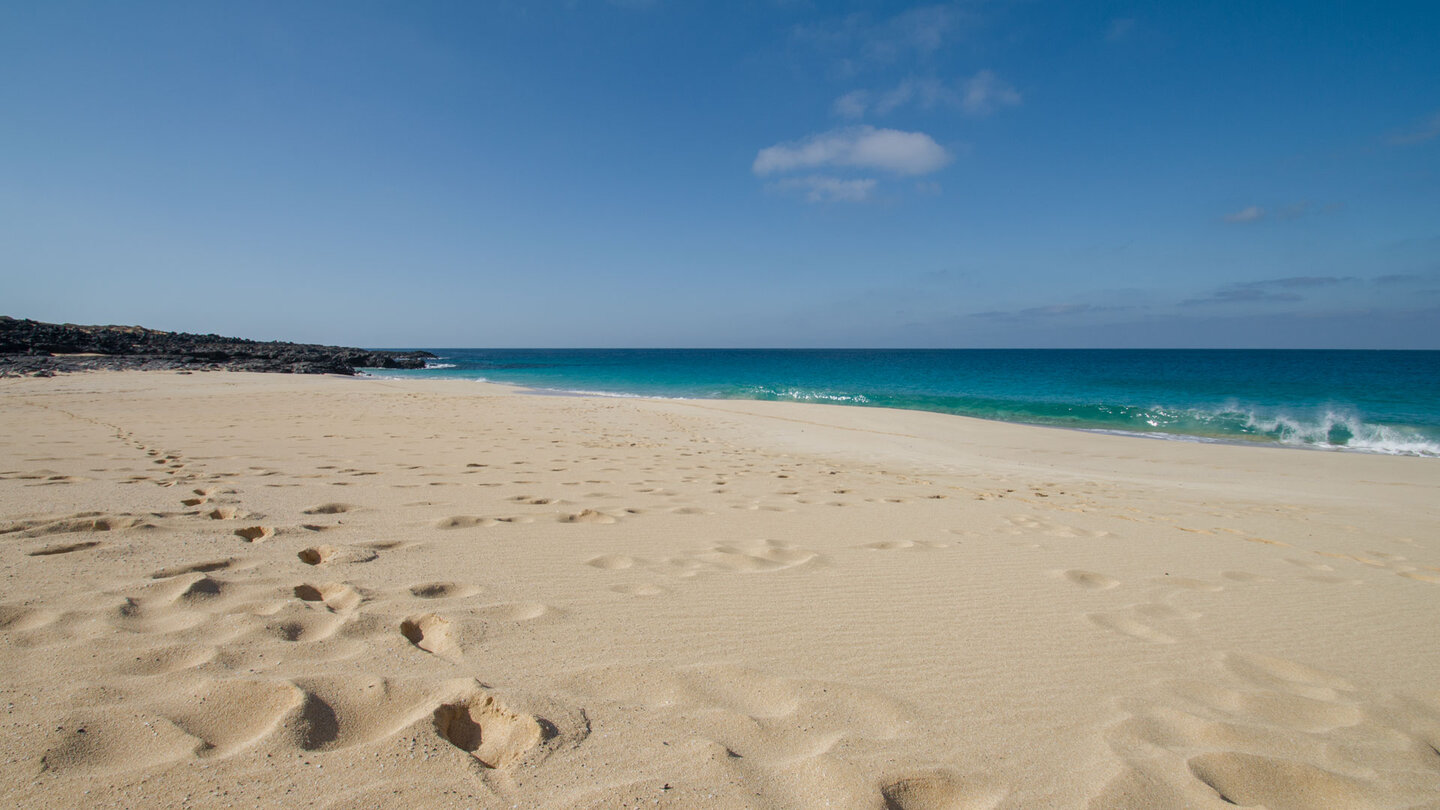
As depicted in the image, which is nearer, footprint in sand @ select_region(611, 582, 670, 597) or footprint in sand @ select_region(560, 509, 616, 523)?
footprint in sand @ select_region(611, 582, 670, 597)

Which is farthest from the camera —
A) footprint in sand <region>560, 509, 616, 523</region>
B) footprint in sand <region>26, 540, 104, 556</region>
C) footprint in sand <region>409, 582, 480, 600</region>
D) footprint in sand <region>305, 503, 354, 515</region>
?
footprint in sand <region>560, 509, 616, 523</region>

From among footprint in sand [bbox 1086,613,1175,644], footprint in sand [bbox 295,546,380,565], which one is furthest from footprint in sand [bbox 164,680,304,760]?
footprint in sand [bbox 1086,613,1175,644]

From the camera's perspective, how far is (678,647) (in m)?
2.20

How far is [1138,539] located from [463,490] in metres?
5.11

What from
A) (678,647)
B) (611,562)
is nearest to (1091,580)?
(678,647)

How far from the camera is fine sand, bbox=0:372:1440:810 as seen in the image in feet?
4.83

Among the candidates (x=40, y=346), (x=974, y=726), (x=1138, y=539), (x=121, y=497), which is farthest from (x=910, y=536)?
(x=40, y=346)

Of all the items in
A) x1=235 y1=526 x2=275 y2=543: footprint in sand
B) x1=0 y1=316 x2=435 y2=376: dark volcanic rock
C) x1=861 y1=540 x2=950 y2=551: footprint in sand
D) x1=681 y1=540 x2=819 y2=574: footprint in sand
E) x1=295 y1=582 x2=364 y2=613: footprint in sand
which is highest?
x1=0 y1=316 x2=435 y2=376: dark volcanic rock

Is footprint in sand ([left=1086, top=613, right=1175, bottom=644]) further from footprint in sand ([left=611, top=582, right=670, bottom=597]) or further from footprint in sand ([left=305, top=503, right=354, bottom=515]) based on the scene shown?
footprint in sand ([left=305, top=503, right=354, bottom=515])

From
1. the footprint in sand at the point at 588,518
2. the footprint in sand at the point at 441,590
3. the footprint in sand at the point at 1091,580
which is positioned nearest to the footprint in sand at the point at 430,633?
the footprint in sand at the point at 441,590

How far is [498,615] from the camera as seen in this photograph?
235 cm

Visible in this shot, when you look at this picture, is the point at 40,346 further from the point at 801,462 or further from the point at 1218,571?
the point at 1218,571

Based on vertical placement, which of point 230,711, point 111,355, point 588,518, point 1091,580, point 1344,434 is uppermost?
point 111,355

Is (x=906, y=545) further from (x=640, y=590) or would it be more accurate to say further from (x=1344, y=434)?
(x=1344, y=434)
